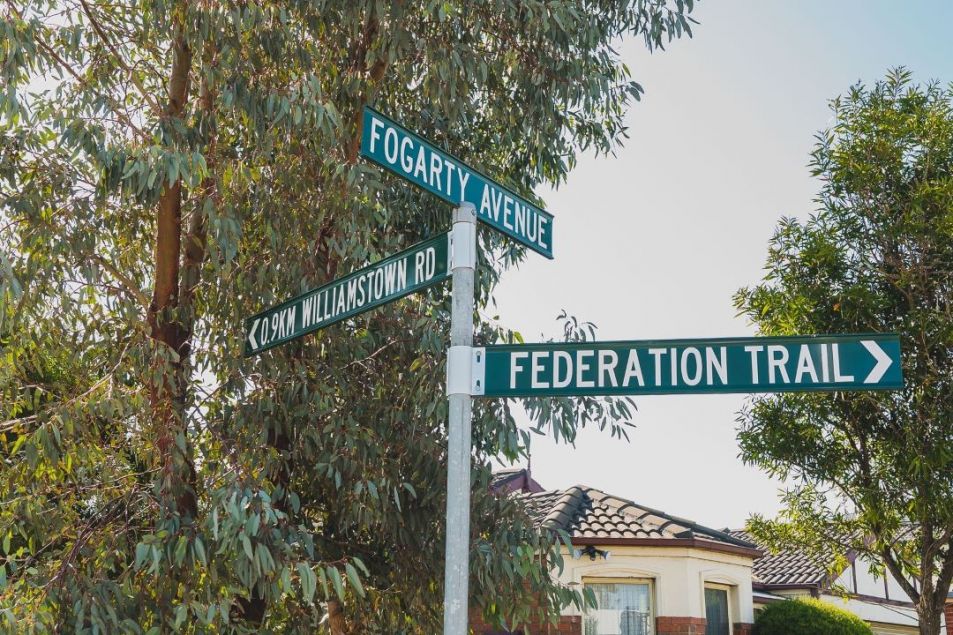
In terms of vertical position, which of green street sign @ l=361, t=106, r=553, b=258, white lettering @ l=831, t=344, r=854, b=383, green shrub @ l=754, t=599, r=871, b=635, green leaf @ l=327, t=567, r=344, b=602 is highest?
green street sign @ l=361, t=106, r=553, b=258

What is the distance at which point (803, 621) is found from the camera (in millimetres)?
21328

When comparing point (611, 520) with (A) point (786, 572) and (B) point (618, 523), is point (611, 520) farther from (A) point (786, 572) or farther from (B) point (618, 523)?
(A) point (786, 572)

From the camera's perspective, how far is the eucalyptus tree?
23.0ft

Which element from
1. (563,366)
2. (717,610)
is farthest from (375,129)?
(717,610)

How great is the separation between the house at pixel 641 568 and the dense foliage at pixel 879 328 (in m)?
2.86

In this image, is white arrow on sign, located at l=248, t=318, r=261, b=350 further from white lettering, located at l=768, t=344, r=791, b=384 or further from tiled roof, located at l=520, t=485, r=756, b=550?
tiled roof, located at l=520, t=485, r=756, b=550

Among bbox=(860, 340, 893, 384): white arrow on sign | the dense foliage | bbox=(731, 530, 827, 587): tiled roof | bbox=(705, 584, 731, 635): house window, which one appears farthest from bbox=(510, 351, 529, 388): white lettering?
bbox=(731, 530, 827, 587): tiled roof

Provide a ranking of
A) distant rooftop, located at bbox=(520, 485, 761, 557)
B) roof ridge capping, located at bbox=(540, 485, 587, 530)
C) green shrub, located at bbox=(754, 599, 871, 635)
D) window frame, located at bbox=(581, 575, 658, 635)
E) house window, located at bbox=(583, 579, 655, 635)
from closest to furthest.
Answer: house window, located at bbox=(583, 579, 655, 635) < window frame, located at bbox=(581, 575, 658, 635) < distant rooftop, located at bbox=(520, 485, 761, 557) < roof ridge capping, located at bbox=(540, 485, 587, 530) < green shrub, located at bbox=(754, 599, 871, 635)

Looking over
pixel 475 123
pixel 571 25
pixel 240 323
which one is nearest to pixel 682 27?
pixel 571 25

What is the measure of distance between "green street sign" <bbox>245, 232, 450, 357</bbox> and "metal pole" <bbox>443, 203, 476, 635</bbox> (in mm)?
117

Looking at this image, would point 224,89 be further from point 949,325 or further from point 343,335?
point 949,325

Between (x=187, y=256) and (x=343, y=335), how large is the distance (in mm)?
1455

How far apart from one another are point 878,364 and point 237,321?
5.49 metres

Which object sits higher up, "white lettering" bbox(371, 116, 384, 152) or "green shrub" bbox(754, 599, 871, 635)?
"white lettering" bbox(371, 116, 384, 152)
